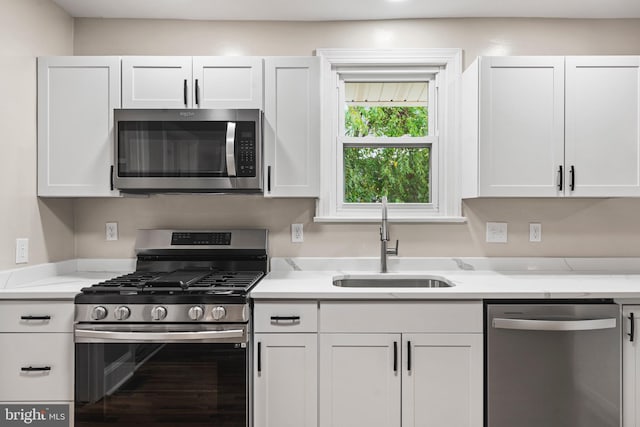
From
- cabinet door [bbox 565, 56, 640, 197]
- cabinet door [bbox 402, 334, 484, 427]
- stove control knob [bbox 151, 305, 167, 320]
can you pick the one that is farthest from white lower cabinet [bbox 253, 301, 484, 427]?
cabinet door [bbox 565, 56, 640, 197]

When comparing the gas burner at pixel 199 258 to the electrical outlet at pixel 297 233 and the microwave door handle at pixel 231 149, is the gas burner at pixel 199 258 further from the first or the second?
the microwave door handle at pixel 231 149

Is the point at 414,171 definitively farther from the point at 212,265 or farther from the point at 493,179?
the point at 212,265

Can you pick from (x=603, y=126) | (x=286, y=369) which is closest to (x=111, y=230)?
(x=286, y=369)

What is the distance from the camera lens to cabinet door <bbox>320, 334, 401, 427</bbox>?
6.72 ft

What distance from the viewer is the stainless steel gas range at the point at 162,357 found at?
196cm

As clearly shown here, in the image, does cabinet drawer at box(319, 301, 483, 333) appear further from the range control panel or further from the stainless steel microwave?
the range control panel

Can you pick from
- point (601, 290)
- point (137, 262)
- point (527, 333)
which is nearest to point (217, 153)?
point (137, 262)

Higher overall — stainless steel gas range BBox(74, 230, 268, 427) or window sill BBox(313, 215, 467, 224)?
window sill BBox(313, 215, 467, 224)

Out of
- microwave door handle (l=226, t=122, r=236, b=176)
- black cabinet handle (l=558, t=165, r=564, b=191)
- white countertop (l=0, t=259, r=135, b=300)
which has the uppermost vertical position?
microwave door handle (l=226, t=122, r=236, b=176)

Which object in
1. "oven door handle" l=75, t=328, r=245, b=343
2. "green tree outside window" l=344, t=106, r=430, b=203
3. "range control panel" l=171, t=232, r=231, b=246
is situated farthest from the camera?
"green tree outside window" l=344, t=106, r=430, b=203

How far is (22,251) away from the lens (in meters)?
2.27

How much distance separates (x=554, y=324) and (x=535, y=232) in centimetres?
85

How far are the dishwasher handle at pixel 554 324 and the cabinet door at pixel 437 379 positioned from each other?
0.41ft

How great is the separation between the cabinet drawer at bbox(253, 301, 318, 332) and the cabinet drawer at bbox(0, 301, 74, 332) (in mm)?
869
